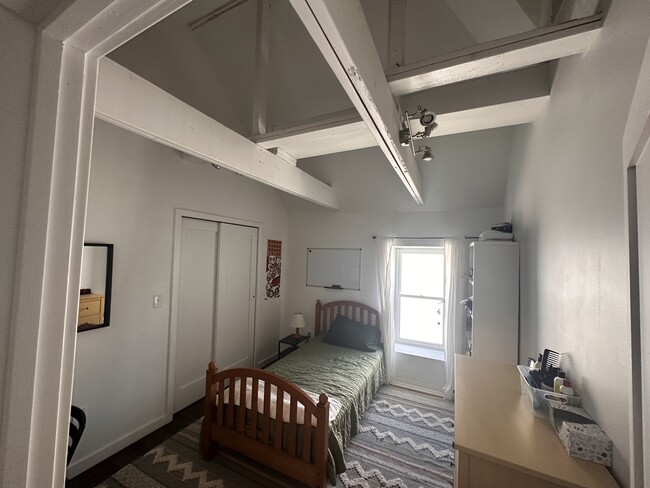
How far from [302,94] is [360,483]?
3.28 metres

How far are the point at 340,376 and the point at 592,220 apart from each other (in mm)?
2333

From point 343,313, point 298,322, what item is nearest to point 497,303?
point 343,313

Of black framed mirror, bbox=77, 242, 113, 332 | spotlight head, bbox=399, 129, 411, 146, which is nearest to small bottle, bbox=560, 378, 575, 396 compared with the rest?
spotlight head, bbox=399, 129, 411, 146

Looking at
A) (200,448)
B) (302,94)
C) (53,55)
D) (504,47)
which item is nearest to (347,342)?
(200,448)

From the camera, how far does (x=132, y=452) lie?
217 centimetres

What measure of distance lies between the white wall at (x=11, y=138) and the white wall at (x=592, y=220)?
1273 mm

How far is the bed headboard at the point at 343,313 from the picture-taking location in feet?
12.1

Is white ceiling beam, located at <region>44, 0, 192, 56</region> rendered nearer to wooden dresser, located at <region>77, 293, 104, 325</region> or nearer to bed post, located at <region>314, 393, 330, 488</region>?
bed post, located at <region>314, 393, 330, 488</region>

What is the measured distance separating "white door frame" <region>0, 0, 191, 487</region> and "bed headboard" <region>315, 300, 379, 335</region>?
3432 millimetres

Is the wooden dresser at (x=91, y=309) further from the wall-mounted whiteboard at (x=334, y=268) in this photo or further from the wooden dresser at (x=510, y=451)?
the wall-mounted whiteboard at (x=334, y=268)

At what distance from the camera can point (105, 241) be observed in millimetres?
2076

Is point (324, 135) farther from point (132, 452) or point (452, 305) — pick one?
point (132, 452)

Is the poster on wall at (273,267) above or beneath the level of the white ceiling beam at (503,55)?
beneath

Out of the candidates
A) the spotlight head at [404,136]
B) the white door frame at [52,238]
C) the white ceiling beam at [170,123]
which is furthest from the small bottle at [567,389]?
the white ceiling beam at [170,123]
